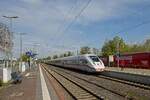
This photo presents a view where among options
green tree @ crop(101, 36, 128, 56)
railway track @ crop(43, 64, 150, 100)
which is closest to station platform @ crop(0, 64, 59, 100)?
railway track @ crop(43, 64, 150, 100)

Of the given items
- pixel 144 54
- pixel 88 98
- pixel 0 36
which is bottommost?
pixel 88 98

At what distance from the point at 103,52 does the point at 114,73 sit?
291 ft

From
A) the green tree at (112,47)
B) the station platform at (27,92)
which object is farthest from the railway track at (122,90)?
the green tree at (112,47)

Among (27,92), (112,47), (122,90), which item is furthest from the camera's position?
(112,47)

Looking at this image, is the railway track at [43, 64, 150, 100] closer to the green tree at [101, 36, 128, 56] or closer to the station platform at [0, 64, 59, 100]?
the station platform at [0, 64, 59, 100]

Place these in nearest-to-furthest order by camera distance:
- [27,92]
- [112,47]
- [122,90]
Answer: [122,90], [27,92], [112,47]

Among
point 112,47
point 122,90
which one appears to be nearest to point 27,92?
point 122,90

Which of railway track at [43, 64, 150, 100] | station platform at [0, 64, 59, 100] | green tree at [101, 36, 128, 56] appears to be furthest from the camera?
green tree at [101, 36, 128, 56]

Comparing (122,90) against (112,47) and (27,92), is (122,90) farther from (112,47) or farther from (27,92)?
(112,47)

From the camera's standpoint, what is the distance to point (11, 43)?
6256cm

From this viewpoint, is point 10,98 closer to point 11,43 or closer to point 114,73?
point 114,73

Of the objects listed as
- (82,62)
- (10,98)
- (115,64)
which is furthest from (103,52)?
(10,98)

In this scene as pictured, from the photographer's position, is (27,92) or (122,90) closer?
(122,90)

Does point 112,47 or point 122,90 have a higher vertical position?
point 112,47
